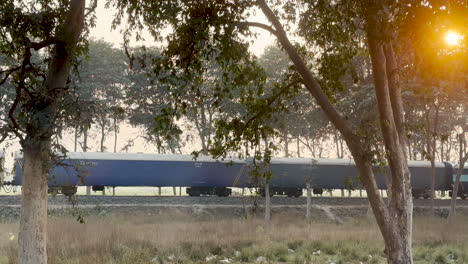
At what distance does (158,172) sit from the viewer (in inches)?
1238

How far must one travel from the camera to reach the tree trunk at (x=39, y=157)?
8.12 metres

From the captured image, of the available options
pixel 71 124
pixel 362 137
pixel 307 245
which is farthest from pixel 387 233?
pixel 307 245

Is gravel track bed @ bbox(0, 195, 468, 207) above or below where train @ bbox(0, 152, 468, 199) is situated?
below

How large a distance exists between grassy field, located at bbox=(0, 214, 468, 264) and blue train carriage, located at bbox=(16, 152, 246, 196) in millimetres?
9498

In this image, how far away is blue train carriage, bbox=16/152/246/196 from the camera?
99.2 ft

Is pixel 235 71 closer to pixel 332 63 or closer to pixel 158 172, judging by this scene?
pixel 332 63

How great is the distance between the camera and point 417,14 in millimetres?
7039

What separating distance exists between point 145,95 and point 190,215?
21.7 meters

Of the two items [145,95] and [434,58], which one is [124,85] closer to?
[145,95]

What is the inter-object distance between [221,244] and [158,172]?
593 inches

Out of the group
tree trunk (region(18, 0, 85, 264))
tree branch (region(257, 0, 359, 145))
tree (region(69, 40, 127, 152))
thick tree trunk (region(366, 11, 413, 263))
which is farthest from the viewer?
tree (region(69, 40, 127, 152))

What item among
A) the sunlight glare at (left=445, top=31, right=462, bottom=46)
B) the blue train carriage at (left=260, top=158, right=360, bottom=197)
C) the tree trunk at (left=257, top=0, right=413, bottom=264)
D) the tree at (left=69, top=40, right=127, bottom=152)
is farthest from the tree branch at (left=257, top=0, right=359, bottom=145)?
the tree at (left=69, top=40, right=127, bottom=152)

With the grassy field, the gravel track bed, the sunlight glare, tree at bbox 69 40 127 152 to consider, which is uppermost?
tree at bbox 69 40 127 152

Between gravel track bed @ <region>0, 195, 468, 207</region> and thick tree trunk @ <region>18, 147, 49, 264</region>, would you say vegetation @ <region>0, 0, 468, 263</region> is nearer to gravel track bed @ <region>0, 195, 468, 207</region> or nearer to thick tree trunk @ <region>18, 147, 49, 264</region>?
thick tree trunk @ <region>18, 147, 49, 264</region>
